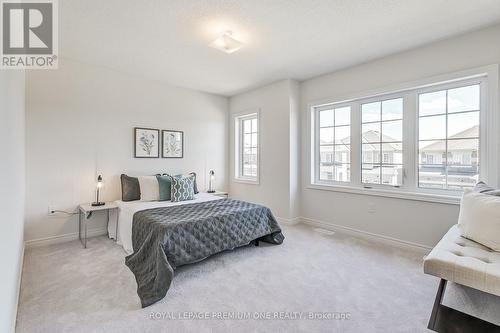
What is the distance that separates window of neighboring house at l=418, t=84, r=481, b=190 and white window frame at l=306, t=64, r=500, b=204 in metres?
0.06

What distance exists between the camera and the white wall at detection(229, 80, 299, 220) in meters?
4.09

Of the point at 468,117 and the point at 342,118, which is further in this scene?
the point at 342,118

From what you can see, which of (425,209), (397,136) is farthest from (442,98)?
(425,209)

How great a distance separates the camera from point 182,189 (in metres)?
3.58

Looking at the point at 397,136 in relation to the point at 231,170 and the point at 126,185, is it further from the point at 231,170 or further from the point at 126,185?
the point at 126,185

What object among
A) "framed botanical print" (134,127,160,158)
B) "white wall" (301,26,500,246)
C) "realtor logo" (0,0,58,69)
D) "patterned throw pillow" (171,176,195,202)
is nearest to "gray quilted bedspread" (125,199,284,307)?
"patterned throw pillow" (171,176,195,202)

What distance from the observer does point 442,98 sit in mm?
2850

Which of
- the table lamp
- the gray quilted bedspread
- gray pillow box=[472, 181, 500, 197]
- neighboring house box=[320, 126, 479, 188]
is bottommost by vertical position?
the gray quilted bedspread

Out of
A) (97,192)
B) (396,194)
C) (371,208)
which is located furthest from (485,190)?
(97,192)

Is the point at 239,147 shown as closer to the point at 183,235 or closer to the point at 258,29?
the point at 258,29

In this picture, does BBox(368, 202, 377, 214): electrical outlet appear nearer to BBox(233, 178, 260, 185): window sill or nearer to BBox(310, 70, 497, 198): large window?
BBox(310, 70, 497, 198): large window

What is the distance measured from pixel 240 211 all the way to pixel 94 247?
1.94 metres

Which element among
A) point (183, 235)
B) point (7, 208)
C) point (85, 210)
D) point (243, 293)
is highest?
point (7, 208)

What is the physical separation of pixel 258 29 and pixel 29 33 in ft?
7.48
